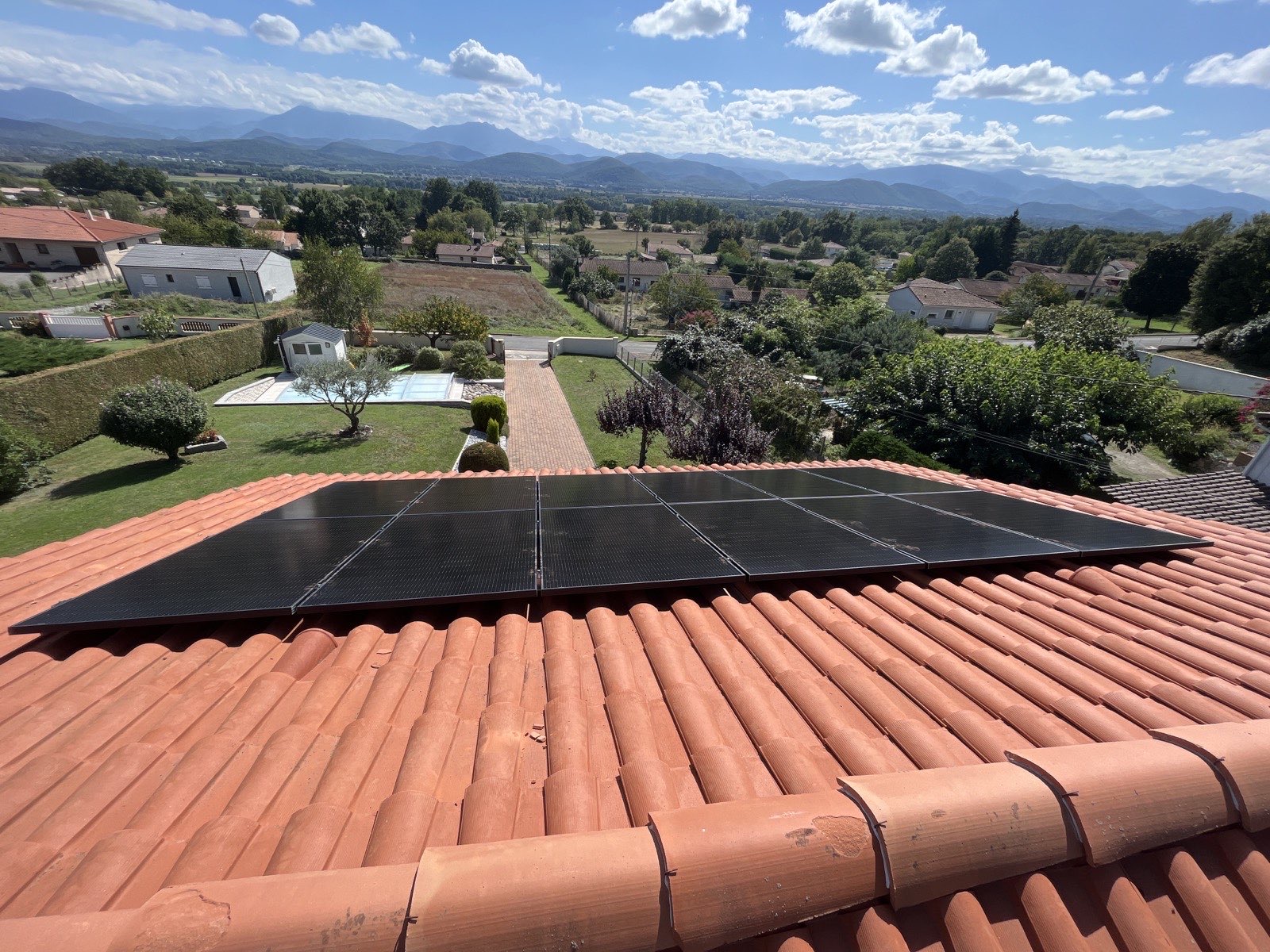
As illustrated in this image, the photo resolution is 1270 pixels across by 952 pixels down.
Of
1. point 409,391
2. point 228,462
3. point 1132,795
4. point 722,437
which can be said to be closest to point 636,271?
point 409,391

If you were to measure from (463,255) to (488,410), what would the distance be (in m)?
78.8

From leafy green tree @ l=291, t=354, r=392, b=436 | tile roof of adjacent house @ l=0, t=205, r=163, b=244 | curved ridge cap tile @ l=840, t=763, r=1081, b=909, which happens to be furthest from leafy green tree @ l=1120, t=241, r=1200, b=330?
tile roof of adjacent house @ l=0, t=205, r=163, b=244

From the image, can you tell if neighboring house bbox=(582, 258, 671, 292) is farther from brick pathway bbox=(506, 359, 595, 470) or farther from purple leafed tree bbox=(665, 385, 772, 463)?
purple leafed tree bbox=(665, 385, 772, 463)

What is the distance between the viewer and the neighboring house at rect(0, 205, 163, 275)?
57031 mm

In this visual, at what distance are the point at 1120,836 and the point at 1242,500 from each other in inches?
720

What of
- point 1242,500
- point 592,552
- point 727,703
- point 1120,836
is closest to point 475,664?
point 592,552

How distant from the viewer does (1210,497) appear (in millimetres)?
14250

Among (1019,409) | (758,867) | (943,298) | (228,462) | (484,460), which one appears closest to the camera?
(758,867)

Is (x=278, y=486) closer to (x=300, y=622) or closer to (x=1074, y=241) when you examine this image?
(x=300, y=622)

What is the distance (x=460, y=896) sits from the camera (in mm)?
1781

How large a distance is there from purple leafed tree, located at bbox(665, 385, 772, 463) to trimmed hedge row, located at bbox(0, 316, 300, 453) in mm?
25146

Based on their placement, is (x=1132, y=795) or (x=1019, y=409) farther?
(x=1019, y=409)

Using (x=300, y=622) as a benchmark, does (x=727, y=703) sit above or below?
above

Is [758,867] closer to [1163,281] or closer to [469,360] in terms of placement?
[469,360]
